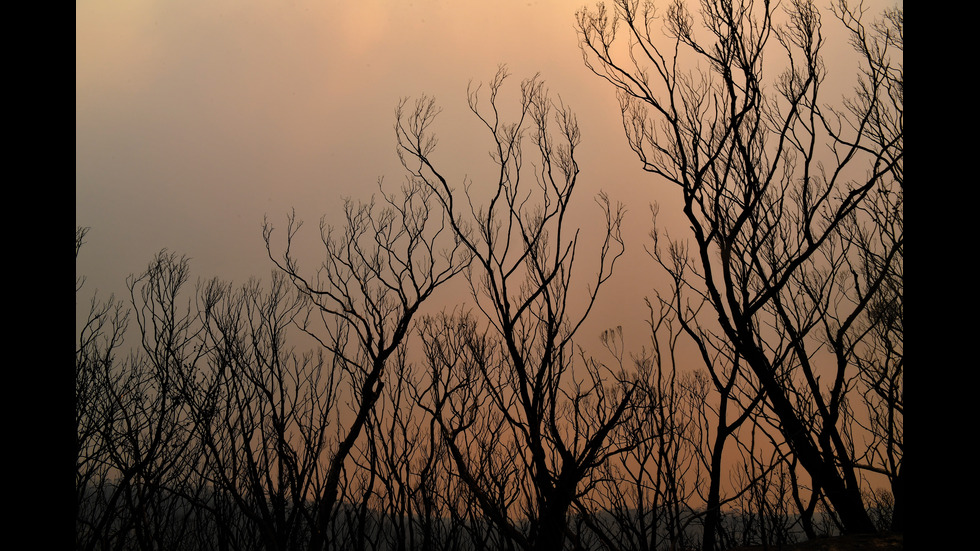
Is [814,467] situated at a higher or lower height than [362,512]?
higher

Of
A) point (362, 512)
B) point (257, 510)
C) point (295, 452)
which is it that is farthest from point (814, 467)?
point (257, 510)

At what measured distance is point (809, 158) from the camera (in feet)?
16.2

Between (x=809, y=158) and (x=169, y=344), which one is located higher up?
(x=809, y=158)

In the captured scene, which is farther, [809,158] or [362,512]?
[362,512]

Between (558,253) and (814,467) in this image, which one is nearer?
(814,467)

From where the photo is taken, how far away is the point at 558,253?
19.4 feet
